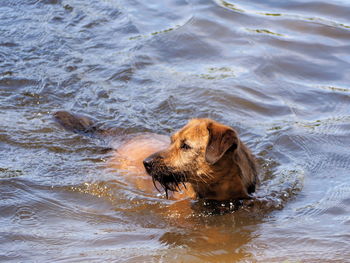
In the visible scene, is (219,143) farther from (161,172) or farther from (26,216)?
(26,216)

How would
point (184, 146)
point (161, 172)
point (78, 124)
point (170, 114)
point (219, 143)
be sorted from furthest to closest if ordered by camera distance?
1. point (170, 114)
2. point (78, 124)
3. point (184, 146)
4. point (161, 172)
5. point (219, 143)

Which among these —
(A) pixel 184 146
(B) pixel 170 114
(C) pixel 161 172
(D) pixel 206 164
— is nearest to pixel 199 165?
(D) pixel 206 164

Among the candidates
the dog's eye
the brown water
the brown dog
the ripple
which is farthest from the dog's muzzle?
the ripple

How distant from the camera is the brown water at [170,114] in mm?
5109

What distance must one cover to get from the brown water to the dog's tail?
0.13m

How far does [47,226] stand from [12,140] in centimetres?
228

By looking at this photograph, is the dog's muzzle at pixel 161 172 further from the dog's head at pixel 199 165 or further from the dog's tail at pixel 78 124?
the dog's tail at pixel 78 124

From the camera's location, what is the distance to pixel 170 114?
8.30 m

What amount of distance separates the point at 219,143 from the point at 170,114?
2908 mm

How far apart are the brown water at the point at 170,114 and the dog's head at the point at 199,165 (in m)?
0.26

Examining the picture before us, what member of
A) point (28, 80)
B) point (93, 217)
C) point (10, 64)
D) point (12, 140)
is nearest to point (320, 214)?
point (93, 217)

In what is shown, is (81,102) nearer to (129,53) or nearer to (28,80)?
(28,80)

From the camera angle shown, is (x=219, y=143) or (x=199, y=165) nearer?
(x=219, y=143)

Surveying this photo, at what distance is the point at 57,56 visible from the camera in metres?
9.73
